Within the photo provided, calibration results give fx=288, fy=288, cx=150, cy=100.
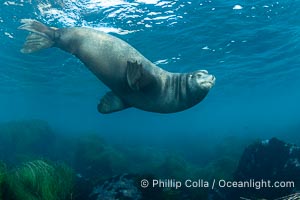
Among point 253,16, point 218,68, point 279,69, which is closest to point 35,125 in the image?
point 218,68

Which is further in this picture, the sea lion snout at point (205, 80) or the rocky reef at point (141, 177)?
the rocky reef at point (141, 177)

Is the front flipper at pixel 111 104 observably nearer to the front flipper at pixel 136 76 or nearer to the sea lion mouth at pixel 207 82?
the front flipper at pixel 136 76

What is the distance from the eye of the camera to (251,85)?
40.2 m

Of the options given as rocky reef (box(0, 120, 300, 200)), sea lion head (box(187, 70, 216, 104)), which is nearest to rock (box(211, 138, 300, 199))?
rocky reef (box(0, 120, 300, 200))

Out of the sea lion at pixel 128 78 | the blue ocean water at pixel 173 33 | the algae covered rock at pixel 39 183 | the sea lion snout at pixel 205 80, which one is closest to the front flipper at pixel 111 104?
the sea lion at pixel 128 78

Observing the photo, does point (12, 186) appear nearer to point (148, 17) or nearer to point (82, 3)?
point (82, 3)

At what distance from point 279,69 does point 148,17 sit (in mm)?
21890

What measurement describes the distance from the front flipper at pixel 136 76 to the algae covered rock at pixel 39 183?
266 centimetres

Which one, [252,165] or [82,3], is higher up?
[82,3]

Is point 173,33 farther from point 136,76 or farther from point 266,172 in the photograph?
point 136,76

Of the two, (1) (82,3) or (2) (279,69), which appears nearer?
(1) (82,3)

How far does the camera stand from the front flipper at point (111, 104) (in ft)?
19.6

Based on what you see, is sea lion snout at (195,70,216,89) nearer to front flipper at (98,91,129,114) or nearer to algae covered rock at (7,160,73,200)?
front flipper at (98,91,129,114)

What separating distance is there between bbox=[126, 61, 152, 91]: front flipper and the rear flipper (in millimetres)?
2360
